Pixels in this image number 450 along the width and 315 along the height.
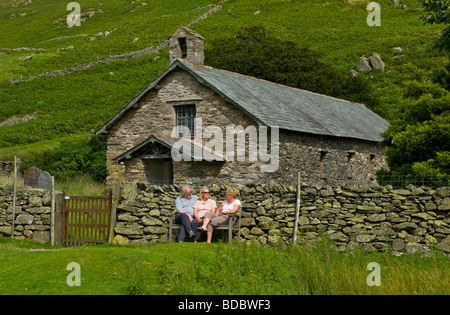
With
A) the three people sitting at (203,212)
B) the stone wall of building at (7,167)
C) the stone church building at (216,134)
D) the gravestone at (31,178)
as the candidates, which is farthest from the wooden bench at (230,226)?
the stone wall of building at (7,167)

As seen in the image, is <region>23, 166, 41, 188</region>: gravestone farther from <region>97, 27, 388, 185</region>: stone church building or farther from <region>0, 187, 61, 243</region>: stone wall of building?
<region>0, 187, 61, 243</region>: stone wall of building

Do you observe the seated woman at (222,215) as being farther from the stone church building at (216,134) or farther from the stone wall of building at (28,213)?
the stone church building at (216,134)

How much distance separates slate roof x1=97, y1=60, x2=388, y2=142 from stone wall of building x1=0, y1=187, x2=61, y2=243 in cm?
832

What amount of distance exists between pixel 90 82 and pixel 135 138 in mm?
31254

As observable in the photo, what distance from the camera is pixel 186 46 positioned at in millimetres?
23203

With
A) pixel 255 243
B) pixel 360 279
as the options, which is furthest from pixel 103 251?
pixel 360 279

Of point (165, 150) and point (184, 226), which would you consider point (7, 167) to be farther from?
A: point (184, 226)

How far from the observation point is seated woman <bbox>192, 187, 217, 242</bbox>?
1360cm

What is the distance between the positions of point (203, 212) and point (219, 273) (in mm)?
4287

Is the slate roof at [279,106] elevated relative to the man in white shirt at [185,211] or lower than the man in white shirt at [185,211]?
elevated

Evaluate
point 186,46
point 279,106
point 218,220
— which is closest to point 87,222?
point 218,220

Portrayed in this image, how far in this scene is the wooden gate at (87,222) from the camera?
561 inches

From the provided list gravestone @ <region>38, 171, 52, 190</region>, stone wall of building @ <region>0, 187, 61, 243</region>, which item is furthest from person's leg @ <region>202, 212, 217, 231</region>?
gravestone @ <region>38, 171, 52, 190</region>

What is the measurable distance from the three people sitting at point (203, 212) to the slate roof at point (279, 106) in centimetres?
648
